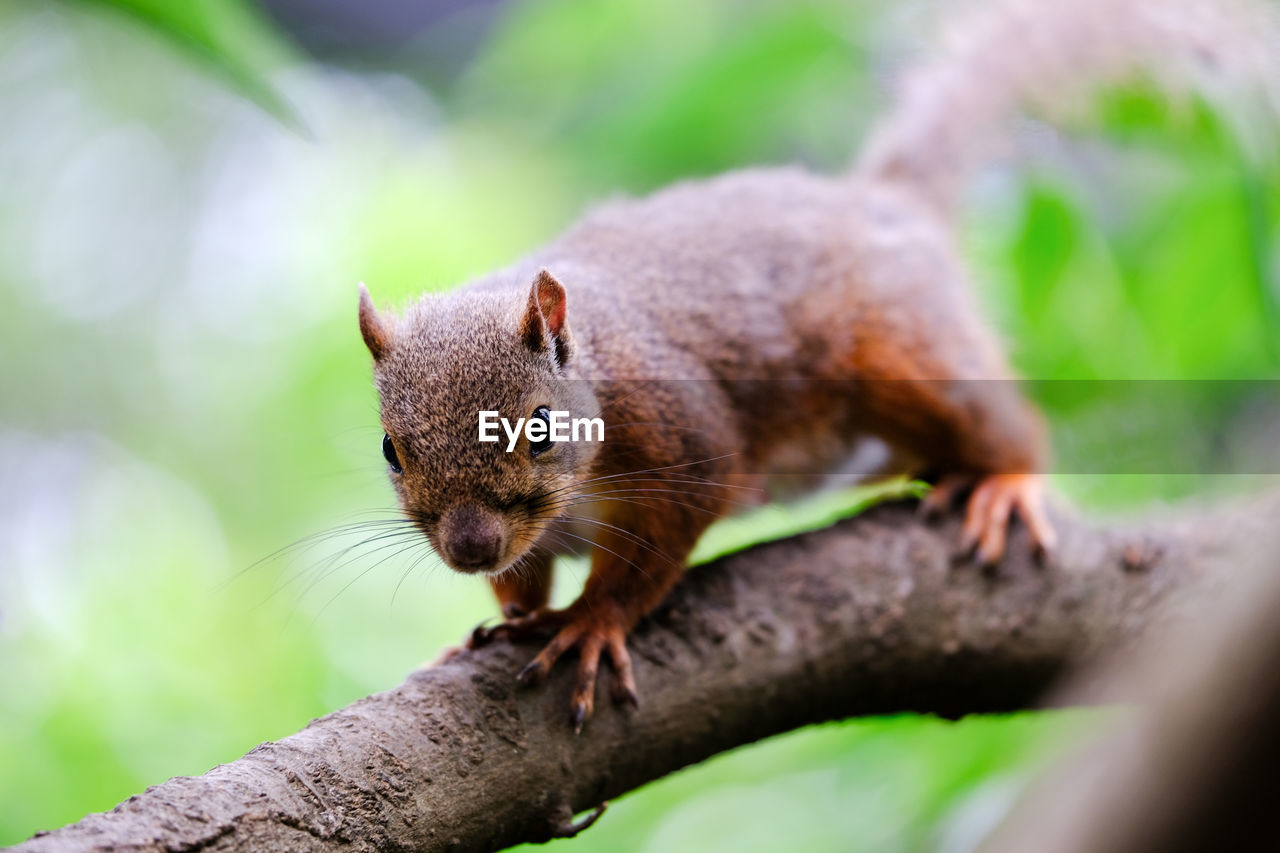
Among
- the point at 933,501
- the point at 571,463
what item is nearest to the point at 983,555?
the point at 933,501

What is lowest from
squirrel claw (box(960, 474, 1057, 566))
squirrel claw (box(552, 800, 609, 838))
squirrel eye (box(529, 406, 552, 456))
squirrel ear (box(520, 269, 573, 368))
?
squirrel claw (box(552, 800, 609, 838))

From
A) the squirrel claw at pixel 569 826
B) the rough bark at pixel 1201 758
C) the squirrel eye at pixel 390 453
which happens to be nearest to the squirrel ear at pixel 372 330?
the squirrel eye at pixel 390 453

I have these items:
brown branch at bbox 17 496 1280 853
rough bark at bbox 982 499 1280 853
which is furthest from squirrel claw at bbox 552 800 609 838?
rough bark at bbox 982 499 1280 853

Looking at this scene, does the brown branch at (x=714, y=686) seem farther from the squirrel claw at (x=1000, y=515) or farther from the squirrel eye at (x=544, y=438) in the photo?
the squirrel eye at (x=544, y=438)

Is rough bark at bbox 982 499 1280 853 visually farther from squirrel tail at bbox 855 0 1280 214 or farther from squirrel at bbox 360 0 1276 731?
squirrel tail at bbox 855 0 1280 214

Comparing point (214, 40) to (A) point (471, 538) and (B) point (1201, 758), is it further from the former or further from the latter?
(B) point (1201, 758)

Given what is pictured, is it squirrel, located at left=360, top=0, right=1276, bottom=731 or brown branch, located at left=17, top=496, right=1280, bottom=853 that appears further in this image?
squirrel, located at left=360, top=0, right=1276, bottom=731

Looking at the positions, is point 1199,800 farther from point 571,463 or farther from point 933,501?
point 933,501

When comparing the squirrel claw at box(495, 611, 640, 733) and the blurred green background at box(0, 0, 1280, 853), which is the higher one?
the blurred green background at box(0, 0, 1280, 853)
